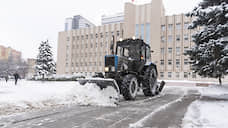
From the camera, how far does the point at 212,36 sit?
9.43m

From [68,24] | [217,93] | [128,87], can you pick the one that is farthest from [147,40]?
[68,24]

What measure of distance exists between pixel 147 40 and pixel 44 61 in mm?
24662

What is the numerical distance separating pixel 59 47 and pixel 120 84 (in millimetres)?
54190

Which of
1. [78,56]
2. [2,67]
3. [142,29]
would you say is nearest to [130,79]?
[142,29]

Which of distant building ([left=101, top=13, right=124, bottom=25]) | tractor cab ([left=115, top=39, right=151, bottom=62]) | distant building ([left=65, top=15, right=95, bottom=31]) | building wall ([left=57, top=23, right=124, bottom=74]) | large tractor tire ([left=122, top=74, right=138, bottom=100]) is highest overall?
distant building ([left=65, top=15, right=95, bottom=31])

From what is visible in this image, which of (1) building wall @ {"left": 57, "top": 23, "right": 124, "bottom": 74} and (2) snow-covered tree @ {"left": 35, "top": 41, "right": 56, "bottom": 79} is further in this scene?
(1) building wall @ {"left": 57, "top": 23, "right": 124, "bottom": 74}

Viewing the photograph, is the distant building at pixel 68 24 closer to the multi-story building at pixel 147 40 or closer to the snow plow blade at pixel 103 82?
the multi-story building at pixel 147 40

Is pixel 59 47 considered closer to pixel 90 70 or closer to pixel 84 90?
pixel 90 70

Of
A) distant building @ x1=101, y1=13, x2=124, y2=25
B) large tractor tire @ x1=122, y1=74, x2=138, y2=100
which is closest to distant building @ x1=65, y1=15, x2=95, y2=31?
distant building @ x1=101, y1=13, x2=124, y2=25

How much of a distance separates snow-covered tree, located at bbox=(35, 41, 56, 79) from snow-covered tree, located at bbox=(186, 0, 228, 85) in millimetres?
35134

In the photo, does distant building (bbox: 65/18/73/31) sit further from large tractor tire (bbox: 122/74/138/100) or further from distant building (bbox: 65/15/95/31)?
large tractor tire (bbox: 122/74/138/100)

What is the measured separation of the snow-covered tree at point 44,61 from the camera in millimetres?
39406

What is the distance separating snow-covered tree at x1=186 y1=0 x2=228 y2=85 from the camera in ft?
27.8

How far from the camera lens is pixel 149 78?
398 inches
